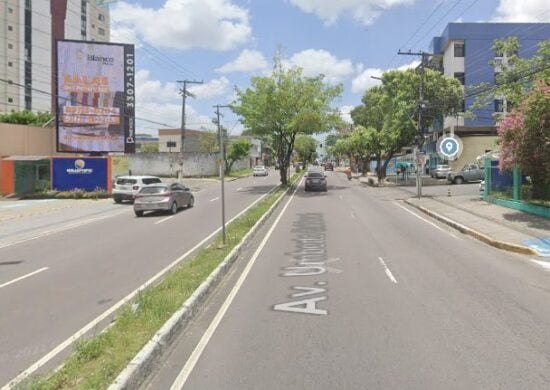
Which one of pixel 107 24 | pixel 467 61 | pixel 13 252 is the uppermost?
pixel 107 24

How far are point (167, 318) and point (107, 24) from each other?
423 feet

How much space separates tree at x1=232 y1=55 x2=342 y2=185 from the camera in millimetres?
42062

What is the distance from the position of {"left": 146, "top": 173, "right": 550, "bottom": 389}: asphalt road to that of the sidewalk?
1.29 metres

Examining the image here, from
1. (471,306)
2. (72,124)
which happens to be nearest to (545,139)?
(471,306)

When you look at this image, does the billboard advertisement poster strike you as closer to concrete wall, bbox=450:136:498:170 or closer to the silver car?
the silver car

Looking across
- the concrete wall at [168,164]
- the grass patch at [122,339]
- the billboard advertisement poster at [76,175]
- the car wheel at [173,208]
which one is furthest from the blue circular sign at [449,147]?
the concrete wall at [168,164]

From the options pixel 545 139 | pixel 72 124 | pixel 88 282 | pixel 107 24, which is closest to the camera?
pixel 88 282

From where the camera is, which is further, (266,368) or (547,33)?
(547,33)

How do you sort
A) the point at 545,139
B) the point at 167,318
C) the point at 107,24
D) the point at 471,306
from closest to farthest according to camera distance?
the point at 167,318 → the point at 471,306 → the point at 545,139 → the point at 107,24

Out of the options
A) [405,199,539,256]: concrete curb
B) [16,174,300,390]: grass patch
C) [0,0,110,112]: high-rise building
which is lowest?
[16,174,300,390]: grass patch

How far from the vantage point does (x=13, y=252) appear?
15141mm

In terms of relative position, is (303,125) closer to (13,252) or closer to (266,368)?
(13,252)

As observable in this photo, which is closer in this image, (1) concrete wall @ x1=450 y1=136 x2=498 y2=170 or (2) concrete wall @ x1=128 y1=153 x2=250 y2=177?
(1) concrete wall @ x1=450 y1=136 x2=498 y2=170

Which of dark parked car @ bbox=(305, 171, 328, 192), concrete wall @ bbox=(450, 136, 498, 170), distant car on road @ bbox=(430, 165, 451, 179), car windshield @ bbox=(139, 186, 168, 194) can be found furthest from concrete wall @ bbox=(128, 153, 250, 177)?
car windshield @ bbox=(139, 186, 168, 194)
